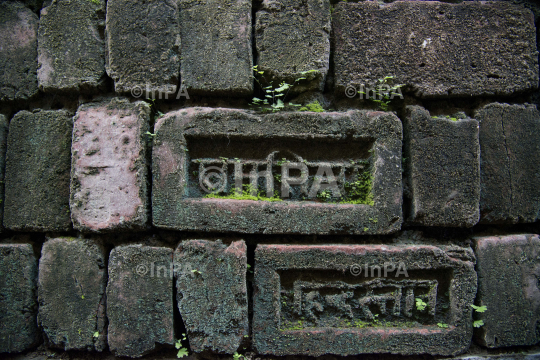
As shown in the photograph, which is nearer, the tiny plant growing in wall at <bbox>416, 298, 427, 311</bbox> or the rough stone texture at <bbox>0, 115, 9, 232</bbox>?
the tiny plant growing in wall at <bbox>416, 298, 427, 311</bbox>

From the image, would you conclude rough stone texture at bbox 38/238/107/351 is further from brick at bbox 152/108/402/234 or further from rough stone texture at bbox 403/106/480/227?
rough stone texture at bbox 403/106/480/227

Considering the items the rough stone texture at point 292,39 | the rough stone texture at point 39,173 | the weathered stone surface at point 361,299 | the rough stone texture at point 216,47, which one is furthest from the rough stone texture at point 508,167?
the rough stone texture at point 39,173

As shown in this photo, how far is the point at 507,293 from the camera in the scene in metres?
1.61

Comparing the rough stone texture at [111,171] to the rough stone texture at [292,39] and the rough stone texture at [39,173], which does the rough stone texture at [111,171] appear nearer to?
the rough stone texture at [39,173]

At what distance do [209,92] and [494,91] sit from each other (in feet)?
5.33

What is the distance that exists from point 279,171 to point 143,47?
102cm

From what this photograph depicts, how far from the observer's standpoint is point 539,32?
1.79 meters

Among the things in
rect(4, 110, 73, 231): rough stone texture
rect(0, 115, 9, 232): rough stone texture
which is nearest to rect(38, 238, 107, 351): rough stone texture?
rect(4, 110, 73, 231): rough stone texture

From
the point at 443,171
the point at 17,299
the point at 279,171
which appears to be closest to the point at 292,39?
the point at 279,171

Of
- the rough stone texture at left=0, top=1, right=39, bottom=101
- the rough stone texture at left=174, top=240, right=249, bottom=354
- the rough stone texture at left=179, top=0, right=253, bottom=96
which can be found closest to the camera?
the rough stone texture at left=174, top=240, right=249, bottom=354

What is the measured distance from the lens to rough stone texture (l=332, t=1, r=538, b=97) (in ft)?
5.50

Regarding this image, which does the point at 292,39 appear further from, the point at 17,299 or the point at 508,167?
the point at 17,299

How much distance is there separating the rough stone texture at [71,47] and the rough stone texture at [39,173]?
195mm

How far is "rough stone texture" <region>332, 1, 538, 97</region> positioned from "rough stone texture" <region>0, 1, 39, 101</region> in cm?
179
